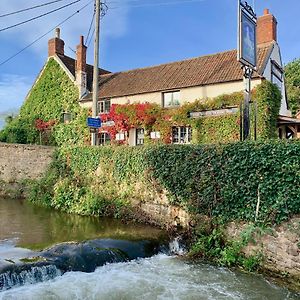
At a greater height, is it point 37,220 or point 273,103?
point 273,103

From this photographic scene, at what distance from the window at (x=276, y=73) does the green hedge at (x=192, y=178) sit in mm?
11582

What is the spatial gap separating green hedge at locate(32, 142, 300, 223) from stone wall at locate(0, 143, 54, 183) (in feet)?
10.9

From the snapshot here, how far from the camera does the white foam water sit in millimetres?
7289

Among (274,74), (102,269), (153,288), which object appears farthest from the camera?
(274,74)

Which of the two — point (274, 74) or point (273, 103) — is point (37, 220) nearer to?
point (273, 103)

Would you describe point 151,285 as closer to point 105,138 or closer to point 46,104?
point 105,138

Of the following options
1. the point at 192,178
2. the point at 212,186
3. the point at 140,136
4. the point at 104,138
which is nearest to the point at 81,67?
the point at 104,138

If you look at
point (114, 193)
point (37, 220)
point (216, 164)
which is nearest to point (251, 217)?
point (216, 164)

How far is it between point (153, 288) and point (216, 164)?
4.22 m

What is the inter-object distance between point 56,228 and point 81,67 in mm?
16441

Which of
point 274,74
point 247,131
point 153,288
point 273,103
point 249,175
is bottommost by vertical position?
point 153,288

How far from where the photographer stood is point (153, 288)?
25.4 ft

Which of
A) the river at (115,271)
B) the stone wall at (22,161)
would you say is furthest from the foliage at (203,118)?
the river at (115,271)

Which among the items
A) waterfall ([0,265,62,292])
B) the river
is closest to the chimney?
the river
